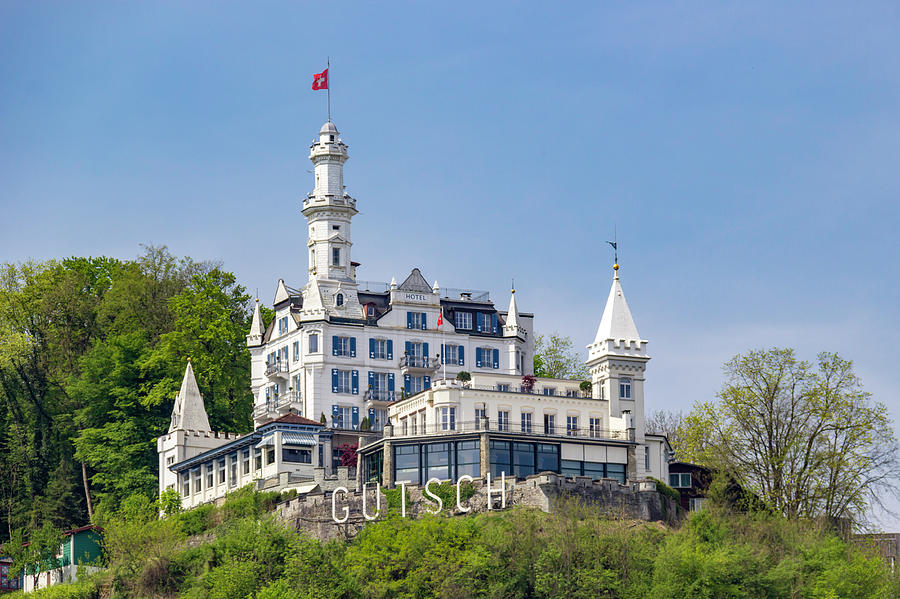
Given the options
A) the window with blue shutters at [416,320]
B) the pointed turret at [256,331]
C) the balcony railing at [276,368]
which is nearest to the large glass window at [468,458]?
the window with blue shutters at [416,320]

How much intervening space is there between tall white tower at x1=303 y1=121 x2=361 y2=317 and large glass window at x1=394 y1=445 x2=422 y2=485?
19.2m

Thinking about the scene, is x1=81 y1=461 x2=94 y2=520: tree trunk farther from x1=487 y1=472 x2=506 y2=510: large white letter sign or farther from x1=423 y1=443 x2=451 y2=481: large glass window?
x1=487 y1=472 x2=506 y2=510: large white letter sign

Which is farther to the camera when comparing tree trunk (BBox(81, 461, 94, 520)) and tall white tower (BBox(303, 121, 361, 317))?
tall white tower (BBox(303, 121, 361, 317))

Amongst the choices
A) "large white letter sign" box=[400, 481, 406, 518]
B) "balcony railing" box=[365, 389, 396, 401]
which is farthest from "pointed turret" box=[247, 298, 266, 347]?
"large white letter sign" box=[400, 481, 406, 518]

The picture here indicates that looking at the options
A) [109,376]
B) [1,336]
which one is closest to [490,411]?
[109,376]

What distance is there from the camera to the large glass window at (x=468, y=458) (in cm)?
8775

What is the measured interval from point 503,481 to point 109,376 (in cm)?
3094

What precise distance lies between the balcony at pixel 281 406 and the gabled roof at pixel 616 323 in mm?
19334

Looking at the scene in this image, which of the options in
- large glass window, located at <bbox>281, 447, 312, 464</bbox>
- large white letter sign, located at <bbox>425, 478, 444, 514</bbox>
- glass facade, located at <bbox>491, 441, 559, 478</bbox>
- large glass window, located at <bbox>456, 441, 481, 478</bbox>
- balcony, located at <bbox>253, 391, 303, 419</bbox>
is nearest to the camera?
large white letter sign, located at <bbox>425, 478, 444, 514</bbox>

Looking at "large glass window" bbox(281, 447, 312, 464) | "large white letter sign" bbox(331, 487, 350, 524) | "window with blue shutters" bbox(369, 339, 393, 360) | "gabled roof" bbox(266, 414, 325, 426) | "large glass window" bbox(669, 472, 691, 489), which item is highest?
"window with blue shutters" bbox(369, 339, 393, 360)

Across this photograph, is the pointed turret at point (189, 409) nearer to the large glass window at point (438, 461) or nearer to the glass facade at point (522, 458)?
the large glass window at point (438, 461)

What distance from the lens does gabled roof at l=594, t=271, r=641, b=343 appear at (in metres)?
94.3

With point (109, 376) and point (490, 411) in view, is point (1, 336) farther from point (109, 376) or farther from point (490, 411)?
point (490, 411)

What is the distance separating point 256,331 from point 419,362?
11280 millimetres
